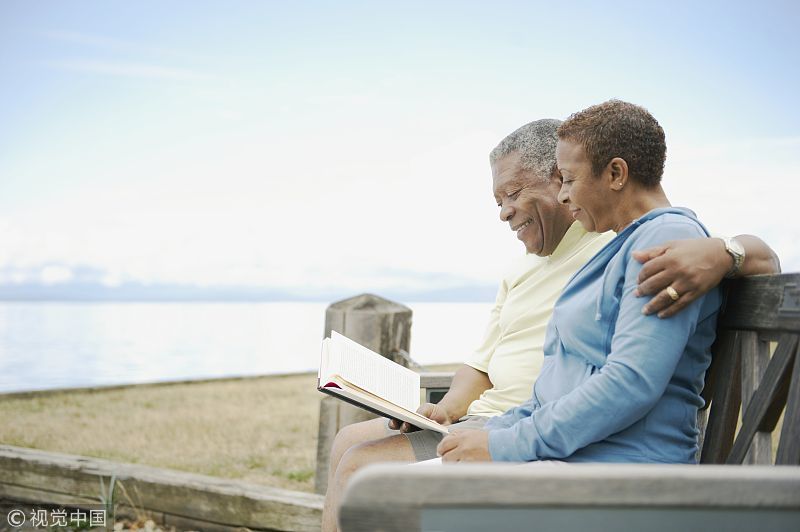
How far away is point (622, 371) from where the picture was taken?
5.03 feet

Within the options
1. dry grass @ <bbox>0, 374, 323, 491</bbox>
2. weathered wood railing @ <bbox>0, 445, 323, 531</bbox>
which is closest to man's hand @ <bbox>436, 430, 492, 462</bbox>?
weathered wood railing @ <bbox>0, 445, 323, 531</bbox>

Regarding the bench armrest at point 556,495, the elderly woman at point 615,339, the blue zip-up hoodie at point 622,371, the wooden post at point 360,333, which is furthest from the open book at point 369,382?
the wooden post at point 360,333

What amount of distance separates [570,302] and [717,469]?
75 cm

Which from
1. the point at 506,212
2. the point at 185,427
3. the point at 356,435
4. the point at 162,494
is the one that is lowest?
the point at 185,427

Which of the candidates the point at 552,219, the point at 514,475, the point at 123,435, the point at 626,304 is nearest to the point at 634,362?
the point at 626,304

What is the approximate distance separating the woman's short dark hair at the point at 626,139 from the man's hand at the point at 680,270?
0.89 feet

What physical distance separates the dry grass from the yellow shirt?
7.63ft

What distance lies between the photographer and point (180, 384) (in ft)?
29.8

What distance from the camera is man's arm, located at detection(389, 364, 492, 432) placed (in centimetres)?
255

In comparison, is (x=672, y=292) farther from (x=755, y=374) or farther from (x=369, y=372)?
(x=369, y=372)

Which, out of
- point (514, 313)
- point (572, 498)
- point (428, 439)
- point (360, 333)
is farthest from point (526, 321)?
point (572, 498)

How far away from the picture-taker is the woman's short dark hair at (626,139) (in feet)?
5.88

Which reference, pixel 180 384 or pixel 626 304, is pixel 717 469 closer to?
pixel 626 304

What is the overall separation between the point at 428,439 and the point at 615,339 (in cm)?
87
